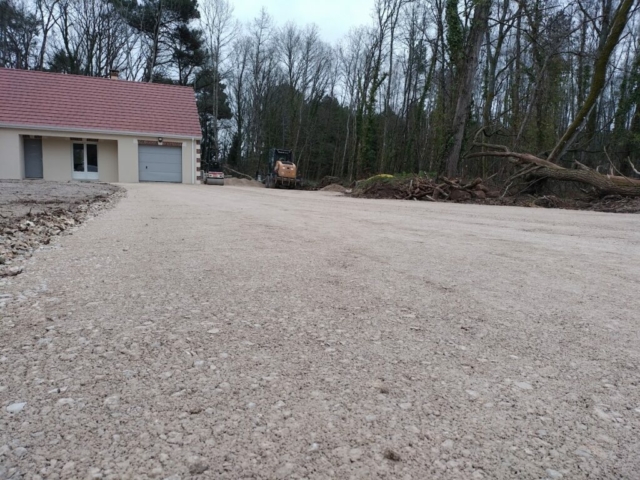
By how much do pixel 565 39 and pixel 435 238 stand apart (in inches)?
539

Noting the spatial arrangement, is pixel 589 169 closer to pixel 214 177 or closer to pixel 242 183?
pixel 214 177

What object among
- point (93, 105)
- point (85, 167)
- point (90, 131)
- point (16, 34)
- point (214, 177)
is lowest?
point (214, 177)

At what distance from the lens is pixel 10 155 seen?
65.4ft

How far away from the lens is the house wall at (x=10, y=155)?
19.9m

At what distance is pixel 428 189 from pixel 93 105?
18143 mm

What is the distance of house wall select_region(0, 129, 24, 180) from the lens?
19.9m

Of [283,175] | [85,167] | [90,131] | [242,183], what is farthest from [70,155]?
[283,175]

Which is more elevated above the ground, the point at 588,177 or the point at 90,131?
the point at 90,131

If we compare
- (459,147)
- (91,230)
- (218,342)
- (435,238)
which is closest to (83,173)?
(459,147)

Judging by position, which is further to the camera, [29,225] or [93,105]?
[93,105]

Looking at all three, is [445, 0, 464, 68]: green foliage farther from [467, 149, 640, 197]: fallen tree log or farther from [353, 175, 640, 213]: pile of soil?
[353, 175, 640, 213]: pile of soil

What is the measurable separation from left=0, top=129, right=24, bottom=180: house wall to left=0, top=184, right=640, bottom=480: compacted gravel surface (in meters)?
21.2

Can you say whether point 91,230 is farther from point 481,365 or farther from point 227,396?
point 481,365

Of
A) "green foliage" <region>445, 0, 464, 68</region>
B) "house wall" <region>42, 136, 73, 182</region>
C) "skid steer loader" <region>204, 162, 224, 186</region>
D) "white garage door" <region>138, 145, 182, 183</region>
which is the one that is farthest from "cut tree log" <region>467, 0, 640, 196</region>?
"house wall" <region>42, 136, 73, 182</region>
